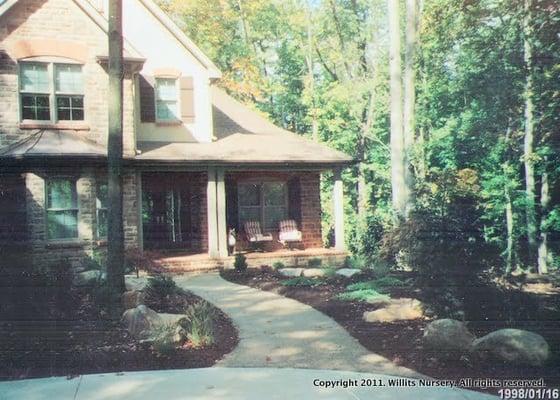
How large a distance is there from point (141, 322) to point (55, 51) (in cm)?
988

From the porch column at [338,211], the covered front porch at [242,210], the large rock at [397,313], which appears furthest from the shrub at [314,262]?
the large rock at [397,313]

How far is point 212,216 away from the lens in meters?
14.8

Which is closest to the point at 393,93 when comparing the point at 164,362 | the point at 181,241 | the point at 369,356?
the point at 181,241

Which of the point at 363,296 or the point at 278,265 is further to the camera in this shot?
the point at 278,265

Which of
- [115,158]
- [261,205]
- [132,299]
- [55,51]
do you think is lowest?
[132,299]

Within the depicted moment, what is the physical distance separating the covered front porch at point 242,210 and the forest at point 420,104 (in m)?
2.00

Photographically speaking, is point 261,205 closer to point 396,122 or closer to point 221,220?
point 221,220

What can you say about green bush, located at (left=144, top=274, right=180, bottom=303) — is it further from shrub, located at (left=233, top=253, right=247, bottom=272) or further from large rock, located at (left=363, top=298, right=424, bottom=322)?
shrub, located at (left=233, top=253, right=247, bottom=272)

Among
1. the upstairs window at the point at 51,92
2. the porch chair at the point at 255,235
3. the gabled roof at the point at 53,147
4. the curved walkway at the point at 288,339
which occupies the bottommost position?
the curved walkway at the point at 288,339

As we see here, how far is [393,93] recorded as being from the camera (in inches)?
575

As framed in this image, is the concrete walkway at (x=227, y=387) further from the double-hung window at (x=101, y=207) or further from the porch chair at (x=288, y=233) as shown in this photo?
the porch chair at (x=288, y=233)

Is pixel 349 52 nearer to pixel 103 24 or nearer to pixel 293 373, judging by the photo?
pixel 103 24

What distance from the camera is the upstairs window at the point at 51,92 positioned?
533 inches

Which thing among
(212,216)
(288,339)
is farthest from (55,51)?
(288,339)
